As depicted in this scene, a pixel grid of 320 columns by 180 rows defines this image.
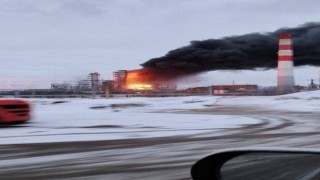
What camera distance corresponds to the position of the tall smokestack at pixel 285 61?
47.8 meters

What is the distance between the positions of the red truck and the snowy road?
18.0 ft

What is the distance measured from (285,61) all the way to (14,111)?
124 ft

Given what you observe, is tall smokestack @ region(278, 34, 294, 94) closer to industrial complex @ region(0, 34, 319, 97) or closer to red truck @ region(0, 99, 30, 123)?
industrial complex @ region(0, 34, 319, 97)

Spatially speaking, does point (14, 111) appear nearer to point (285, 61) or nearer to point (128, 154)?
point (128, 154)

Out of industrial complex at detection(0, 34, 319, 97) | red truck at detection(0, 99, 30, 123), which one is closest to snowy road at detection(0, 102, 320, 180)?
red truck at detection(0, 99, 30, 123)

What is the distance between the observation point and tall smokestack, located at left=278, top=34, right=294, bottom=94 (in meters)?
47.8

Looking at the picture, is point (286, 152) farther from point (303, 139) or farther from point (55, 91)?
point (55, 91)

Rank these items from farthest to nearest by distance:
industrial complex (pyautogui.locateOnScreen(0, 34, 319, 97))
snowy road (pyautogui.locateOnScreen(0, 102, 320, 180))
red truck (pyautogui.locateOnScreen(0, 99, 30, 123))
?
industrial complex (pyautogui.locateOnScreen(0, 34, 319, 97)) < red truck (pyautogui.locateOnScreen(0, 99, 30, 123)) < snowy road (pyautogui.locateOnScreen(0, 102, 320, 180))

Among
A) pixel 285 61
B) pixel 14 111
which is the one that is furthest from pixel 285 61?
pixel 14 111

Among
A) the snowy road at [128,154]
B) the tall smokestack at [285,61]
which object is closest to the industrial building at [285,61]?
the tall smokestack at [285,61]

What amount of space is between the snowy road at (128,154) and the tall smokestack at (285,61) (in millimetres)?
35870

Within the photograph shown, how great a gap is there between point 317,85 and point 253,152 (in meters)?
51.0

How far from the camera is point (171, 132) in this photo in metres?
13.3

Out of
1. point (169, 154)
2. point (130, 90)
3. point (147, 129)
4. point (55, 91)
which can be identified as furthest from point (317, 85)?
point (169, 154)
